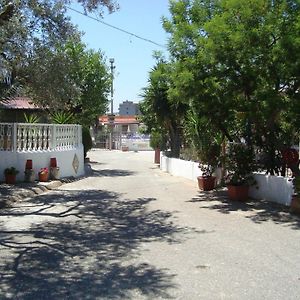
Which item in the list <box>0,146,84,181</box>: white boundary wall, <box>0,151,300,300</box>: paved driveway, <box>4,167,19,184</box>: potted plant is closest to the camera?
<box>0,151,300,300</box>: paved driveway

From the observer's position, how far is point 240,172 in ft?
42.6

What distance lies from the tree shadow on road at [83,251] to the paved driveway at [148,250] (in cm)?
1

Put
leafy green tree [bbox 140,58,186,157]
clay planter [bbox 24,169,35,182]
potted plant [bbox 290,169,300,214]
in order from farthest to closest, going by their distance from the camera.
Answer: leafy green tree [bbox 140,58,186,157] < clay planter [bbox 24,169,35,182] < potted plant [bbox 290,169,300,214]

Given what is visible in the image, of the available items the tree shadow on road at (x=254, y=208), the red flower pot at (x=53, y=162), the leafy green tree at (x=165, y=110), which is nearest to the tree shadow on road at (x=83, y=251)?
the tree shadow on road at (x=254, y=208)

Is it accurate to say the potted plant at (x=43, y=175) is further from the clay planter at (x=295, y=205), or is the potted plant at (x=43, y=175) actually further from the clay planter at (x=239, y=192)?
the clay planter at (x=295, y=205)

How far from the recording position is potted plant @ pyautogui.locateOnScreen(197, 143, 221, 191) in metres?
15.5

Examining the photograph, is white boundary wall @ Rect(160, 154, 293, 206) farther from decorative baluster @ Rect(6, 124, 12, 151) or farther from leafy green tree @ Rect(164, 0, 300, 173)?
decorative baluster @ Rect(6, 124, 12, 151)

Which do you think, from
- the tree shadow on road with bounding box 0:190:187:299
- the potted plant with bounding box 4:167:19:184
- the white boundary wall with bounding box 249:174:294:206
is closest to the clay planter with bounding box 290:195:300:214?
the white boundary wall with bounding box 249:174:294:206

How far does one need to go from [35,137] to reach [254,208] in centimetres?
828

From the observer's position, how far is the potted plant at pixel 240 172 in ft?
42.2

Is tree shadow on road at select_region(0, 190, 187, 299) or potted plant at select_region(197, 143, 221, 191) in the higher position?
potted plant at select_region(197, 143, 221, 191)

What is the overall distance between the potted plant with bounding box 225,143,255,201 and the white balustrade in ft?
22.3

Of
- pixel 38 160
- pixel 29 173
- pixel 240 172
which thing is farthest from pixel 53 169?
pixel 240 172

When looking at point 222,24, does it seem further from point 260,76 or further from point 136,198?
point 136,198
